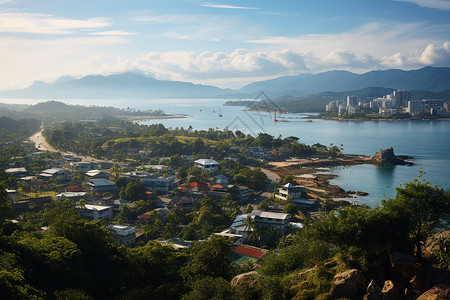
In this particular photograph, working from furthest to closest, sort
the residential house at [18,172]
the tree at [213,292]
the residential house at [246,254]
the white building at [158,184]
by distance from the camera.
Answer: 1. the residential house at [18,172]
2. the white building at [158,184]
3. the residential house at [246,254]
4. the tree at [213,292]

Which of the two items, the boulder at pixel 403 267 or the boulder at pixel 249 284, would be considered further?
the boulder at pixel 249 284

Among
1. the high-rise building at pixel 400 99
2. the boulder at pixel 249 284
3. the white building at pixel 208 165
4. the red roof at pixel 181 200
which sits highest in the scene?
the high-rise building at pixel 400 99

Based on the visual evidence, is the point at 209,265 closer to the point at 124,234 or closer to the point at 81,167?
the point at 124,234

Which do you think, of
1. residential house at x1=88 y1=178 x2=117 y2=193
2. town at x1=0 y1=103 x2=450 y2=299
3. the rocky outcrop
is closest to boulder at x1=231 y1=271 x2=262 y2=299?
town at x1=0 y1=103 x2=450 y2=299

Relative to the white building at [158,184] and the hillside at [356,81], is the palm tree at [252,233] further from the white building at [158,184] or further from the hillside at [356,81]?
the hillside at [356,81]

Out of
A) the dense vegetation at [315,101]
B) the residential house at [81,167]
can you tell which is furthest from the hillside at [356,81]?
the residential house at [81,167]

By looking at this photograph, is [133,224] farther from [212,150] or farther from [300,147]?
[300,147]

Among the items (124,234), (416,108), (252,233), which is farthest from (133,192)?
(416,108)

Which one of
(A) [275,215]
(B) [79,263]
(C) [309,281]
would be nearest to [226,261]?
(C) [309,281]
